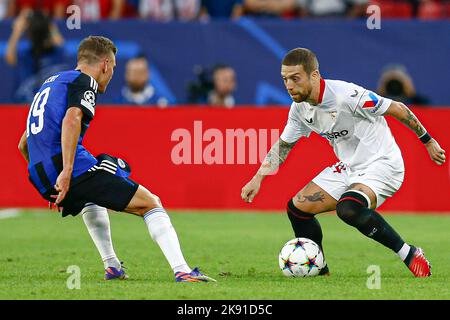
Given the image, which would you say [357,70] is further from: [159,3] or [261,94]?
[159,3]

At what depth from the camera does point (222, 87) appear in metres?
16.4

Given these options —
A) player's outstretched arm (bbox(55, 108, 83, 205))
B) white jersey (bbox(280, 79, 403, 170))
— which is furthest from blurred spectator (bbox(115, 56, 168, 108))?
player's outstretched arm (bbox(55, 108, 83, 205))

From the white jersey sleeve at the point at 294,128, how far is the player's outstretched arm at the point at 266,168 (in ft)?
0.21

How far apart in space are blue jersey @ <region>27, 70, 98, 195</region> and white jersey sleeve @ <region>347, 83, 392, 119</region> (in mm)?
2153

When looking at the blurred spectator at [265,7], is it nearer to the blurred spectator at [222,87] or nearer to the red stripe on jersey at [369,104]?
the blurred spectator at [222,87]

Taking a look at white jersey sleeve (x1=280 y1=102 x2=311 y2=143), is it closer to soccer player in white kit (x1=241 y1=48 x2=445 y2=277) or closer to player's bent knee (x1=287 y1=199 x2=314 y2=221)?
soccer player in white kit (x1=241 y1=48 x2=445 y2=277)

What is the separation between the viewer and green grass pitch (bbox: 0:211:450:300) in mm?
7832

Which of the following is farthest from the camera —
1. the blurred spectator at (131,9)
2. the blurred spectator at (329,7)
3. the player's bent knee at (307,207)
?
the blurred spectator at (131,9)

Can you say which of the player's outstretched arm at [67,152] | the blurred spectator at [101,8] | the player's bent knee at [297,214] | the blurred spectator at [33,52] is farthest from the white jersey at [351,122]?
the blurred spectator at [101,8]

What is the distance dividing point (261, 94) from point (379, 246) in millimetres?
6056

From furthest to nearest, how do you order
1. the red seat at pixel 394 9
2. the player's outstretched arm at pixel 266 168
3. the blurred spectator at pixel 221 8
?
the red seat at pixel 394 9
the blurred spectator at pixel 221 8
the player's outstretched arm at pixel 266 168

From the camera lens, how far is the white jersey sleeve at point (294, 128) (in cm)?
936

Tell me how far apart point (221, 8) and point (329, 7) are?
1.84 metres

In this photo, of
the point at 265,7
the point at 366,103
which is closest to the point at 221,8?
the point at 265,7
